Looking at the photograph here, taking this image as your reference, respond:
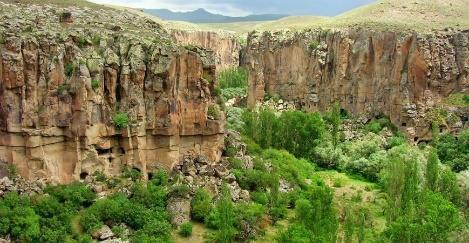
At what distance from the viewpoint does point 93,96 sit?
40.9 meters

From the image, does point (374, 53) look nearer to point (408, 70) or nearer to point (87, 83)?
point (408, 70)

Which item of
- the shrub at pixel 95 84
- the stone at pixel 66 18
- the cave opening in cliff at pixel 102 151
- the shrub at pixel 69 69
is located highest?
the stone at pixel 66 18

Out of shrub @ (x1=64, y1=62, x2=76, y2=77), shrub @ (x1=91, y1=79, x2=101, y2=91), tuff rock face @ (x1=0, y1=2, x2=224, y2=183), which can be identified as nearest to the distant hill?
tuff rock face @ (x1=0, y1=2, x2=224, y2=183)

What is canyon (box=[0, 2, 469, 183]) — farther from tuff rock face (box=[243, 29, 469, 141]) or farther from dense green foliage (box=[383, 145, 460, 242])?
tuff rock face (box=[243, 29, 469, 141])

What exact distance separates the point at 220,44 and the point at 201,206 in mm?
103156

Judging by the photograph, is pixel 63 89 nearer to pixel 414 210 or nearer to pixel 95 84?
pixel 95 84

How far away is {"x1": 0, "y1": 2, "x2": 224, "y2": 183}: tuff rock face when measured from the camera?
3903 cm

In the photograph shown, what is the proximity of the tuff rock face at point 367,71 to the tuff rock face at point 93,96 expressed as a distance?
1349 inches

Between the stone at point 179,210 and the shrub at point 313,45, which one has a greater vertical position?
the shrub at point 313,45

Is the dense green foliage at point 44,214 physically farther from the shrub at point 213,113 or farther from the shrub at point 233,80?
the shrub at point 233,80

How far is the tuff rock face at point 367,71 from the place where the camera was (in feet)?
238

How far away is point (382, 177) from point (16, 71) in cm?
3236

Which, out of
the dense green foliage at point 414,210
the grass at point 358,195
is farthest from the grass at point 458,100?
the dense green foliage at point 414,210

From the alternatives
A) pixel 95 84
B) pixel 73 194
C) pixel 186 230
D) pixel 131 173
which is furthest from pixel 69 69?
pixel 186 230
